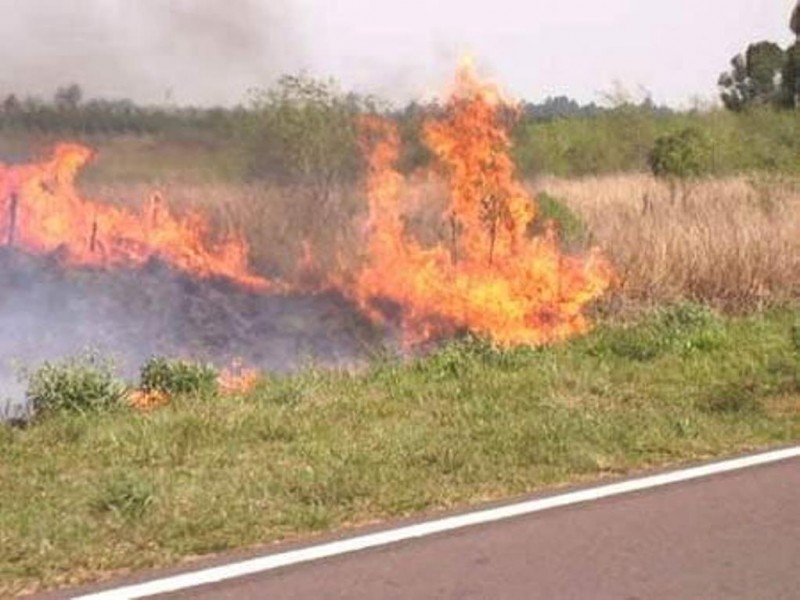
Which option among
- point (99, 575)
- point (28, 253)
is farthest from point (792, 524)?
point (28, 253)

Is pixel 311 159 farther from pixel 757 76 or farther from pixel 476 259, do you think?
pixel 757 76

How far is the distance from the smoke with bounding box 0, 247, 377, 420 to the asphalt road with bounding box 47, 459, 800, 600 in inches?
309

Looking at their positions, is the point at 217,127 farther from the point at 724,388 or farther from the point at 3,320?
the point at 724,388

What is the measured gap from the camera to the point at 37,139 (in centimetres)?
1301

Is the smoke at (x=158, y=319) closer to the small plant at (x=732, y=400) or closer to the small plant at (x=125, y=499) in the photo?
the small plant at (x=732, y=400)

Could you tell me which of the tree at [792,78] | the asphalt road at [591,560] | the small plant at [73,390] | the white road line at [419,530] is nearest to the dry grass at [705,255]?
the white road line at [419,530]

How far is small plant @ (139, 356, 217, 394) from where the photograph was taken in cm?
816

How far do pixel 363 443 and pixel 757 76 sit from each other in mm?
42874

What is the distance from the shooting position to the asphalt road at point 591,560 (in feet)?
13.0

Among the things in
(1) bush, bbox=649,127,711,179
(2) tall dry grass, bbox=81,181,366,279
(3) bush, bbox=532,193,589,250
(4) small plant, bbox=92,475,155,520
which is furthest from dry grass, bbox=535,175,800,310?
(4) small plant, bbox=92,475,155,520

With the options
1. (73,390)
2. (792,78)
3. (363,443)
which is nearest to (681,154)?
(73,390)

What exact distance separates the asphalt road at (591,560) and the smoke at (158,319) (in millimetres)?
7850

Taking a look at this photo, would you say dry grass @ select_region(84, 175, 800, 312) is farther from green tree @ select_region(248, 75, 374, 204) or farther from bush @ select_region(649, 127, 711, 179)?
bush @ select_region(649, 127, 711, 179)

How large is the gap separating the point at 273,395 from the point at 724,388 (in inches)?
132
